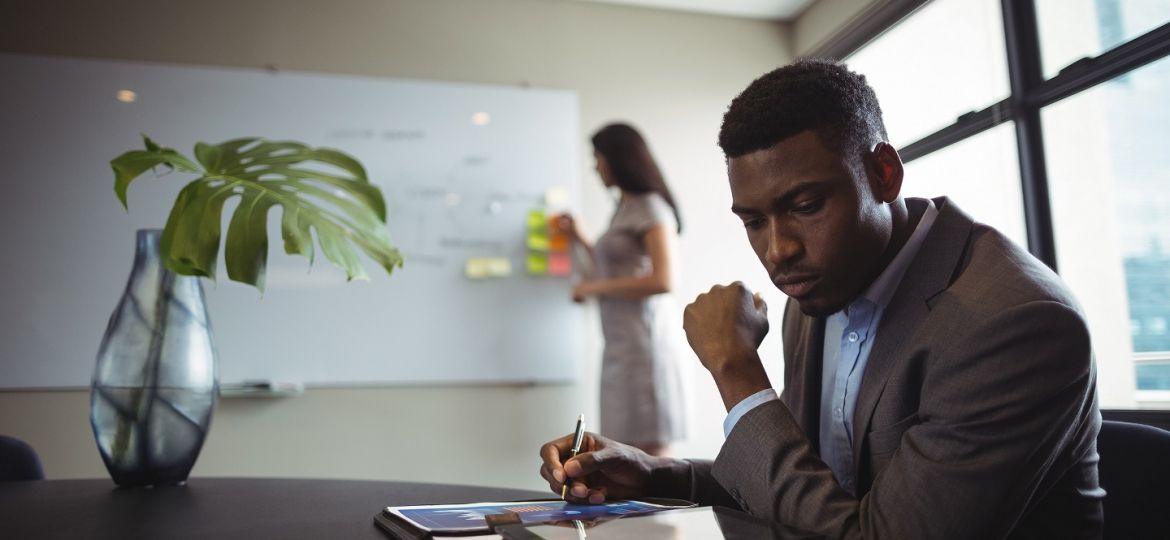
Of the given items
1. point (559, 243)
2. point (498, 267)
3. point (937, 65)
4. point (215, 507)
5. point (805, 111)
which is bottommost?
point (215, 507)

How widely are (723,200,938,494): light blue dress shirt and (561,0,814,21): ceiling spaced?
2987mm

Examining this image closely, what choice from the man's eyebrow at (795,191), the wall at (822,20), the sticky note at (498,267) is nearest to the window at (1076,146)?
the wall at (822,20)

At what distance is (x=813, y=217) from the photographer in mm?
984

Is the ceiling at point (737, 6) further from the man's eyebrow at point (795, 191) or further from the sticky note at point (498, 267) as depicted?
the man's eyebrow at point (795, 191)

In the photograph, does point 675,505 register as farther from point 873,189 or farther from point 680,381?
point 680,381

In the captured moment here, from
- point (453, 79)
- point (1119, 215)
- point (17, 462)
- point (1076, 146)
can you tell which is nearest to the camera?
point (17, 462)

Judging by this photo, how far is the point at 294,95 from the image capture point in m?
3.37

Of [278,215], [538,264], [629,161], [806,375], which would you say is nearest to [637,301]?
[629,161]

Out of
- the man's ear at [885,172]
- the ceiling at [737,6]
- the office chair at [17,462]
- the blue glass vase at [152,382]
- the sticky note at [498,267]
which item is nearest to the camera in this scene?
the man's ear at [885,172]

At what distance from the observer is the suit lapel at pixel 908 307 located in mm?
951

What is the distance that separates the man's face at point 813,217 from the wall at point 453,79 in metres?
2.31

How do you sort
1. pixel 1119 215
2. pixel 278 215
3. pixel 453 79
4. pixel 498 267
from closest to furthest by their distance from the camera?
pixel 1119 215, pixel 278 215, pixel 498 267, pixel 453 79

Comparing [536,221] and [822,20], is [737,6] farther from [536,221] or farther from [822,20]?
[536,221]

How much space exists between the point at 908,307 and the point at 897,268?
79 millimetres
